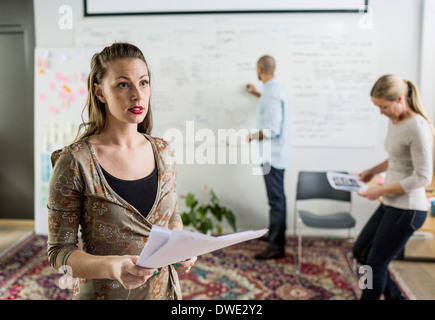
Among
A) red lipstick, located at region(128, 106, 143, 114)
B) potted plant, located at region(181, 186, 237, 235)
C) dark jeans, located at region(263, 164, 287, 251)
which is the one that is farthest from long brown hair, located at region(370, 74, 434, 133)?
potted plant, located at region(181, 186, 237, 235)

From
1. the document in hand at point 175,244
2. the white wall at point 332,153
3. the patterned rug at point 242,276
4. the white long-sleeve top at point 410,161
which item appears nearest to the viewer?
the document in hand at point 175,244

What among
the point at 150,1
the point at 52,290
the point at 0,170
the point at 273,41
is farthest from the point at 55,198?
the point at 273,41

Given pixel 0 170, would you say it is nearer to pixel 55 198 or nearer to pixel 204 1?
pixel 204 1

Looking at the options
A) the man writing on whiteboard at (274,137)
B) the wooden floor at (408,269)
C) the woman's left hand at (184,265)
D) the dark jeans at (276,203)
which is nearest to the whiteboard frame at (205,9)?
the man writing on whiteboard at (274,137)

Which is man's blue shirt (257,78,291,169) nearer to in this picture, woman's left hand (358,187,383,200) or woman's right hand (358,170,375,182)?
woman's right hand (358,170,375,182)

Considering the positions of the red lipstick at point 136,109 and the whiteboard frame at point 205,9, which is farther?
the whiteboard frame at point 205,9

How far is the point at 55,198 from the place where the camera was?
0.75 m

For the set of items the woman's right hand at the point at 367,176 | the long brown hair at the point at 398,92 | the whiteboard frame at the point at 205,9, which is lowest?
the woman's right hand at the point at 367,176

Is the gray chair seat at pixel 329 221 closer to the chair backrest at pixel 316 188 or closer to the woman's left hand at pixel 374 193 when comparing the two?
the chair backrest at pixel 316 188

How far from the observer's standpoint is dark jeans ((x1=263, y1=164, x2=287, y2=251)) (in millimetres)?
2695

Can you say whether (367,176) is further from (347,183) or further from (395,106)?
(395,106)

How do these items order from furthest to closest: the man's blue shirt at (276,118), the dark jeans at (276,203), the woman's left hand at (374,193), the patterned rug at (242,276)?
the dark jeans at (276,203) < the man's blue shirt at (276,118) < the patterned rug at (242,276) < the woman's left hand at (374,193)

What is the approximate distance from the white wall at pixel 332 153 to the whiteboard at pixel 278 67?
0.25 ft

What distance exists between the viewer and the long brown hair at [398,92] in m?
1.63
